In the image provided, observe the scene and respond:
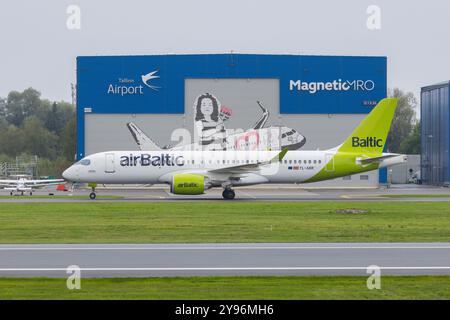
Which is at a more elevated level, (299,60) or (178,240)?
(299,60)

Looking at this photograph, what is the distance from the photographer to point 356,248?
936 inches

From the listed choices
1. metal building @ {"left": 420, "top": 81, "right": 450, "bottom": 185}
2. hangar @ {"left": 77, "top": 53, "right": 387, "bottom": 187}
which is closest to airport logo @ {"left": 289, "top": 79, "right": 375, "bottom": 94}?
hangar @ {"left": 77, "top": 53, "right": 387, "bottom": 187}

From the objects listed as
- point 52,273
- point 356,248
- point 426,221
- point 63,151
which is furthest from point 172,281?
point 63,151

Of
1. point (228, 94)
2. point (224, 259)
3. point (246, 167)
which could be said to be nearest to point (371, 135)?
point (246, 167)

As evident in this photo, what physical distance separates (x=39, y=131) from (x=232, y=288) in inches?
4462

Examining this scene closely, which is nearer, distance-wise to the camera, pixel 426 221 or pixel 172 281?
pixel 172 281

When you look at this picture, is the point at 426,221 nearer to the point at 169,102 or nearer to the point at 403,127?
the point at 169,102

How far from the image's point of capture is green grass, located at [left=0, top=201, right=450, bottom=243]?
27500 millimetres

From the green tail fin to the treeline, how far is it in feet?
152

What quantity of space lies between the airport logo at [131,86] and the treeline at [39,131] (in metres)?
20.9

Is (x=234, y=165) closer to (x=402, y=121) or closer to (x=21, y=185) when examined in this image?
(x=21, y=185)

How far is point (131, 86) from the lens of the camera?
73688mm
